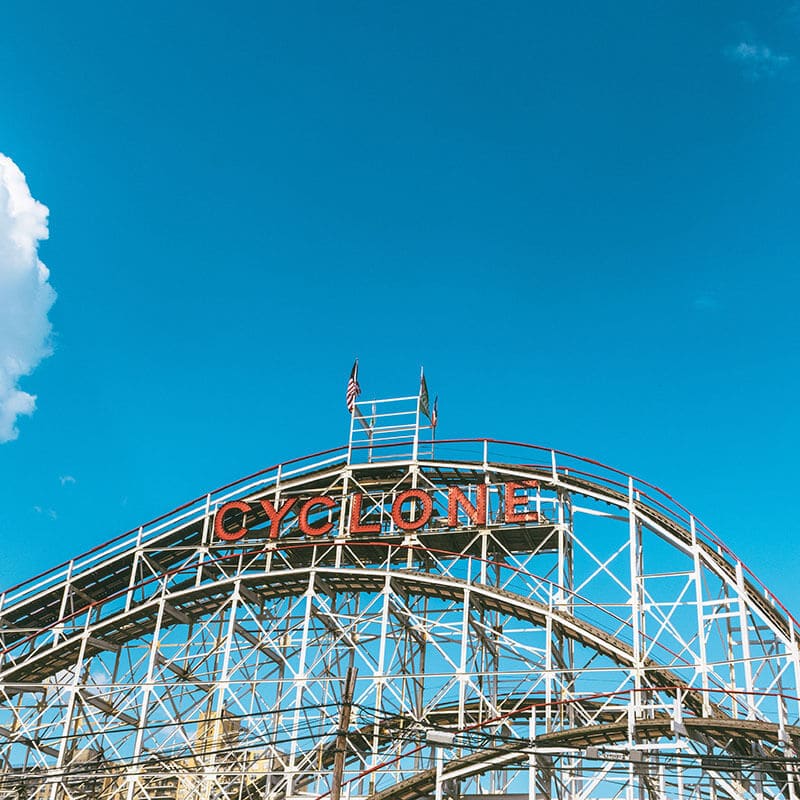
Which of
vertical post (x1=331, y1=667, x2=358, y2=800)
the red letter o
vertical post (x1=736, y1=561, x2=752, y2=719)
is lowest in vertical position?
vertical post (x1=331, y1=667, x2=358, y2=800)

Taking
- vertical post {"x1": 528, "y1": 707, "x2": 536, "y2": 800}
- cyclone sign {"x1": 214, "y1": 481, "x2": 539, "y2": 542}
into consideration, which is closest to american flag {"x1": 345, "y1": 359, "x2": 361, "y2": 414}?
cyclone sign {"x1": 214, "y1": 481, "x2": 539, "y2": 542}

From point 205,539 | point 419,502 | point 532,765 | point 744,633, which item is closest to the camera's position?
point 532,765

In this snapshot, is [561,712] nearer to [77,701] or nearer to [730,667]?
[730,667]

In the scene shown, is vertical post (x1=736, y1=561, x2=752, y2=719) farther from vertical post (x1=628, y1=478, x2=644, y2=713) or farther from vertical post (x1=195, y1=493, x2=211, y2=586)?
vertical post (x1=195, y1=493, x2=211, y2=586)

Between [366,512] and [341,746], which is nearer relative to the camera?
[341,746]

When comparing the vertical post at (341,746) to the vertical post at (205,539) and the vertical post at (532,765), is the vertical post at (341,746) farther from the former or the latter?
the vertical post at (205,539)

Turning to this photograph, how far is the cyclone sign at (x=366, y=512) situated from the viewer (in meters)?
37.5

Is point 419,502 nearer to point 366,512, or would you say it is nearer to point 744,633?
point 366,512

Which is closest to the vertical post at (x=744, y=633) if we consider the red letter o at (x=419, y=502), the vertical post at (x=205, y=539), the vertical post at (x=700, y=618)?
the vertical post at (x=700, y=618)

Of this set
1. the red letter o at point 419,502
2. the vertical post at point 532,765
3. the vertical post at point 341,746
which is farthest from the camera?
the red letter o at point 419,502

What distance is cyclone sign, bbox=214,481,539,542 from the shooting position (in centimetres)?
3753

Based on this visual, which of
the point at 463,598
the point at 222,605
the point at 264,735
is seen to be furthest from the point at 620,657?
the point at 222,605

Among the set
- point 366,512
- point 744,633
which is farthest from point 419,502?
point 744,633

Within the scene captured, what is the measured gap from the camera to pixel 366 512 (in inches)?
1608
